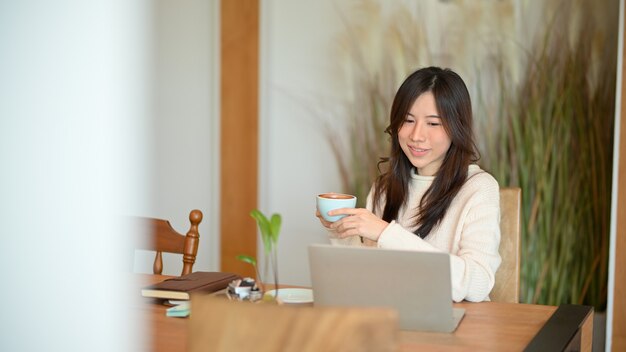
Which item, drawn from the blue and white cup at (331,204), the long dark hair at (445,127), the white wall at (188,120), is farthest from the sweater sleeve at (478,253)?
the white wall at (188,120)

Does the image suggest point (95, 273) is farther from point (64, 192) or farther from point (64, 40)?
point (64, 40)

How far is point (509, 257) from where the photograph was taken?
7.75 ft

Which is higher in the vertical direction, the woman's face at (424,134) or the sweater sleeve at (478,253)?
the woman's face at (424,134)

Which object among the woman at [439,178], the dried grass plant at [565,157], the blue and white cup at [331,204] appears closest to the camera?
the blue and white cup at [331,204]

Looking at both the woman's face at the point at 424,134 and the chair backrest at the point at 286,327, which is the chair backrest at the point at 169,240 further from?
the chair backrest at the point at 286,327

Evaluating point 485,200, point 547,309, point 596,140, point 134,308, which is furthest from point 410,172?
point 134,308

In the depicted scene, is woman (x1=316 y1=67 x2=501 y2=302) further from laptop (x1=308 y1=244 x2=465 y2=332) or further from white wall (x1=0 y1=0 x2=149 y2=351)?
white wall (x1=0 y1=0 x2=149 y2=351)

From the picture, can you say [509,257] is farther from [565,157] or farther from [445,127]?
[565,157]

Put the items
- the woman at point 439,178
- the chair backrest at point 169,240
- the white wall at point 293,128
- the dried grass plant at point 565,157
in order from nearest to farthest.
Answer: the woman at point 439,178
the chair backrest at point 169,240
the dried grass plant at point 565,157
the white wall at point 293,128

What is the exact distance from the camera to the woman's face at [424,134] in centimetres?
242

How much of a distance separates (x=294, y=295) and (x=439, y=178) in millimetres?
641

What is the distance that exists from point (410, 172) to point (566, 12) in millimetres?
1606

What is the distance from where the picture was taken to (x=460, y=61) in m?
4.04

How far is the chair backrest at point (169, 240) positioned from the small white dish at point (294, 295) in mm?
479
